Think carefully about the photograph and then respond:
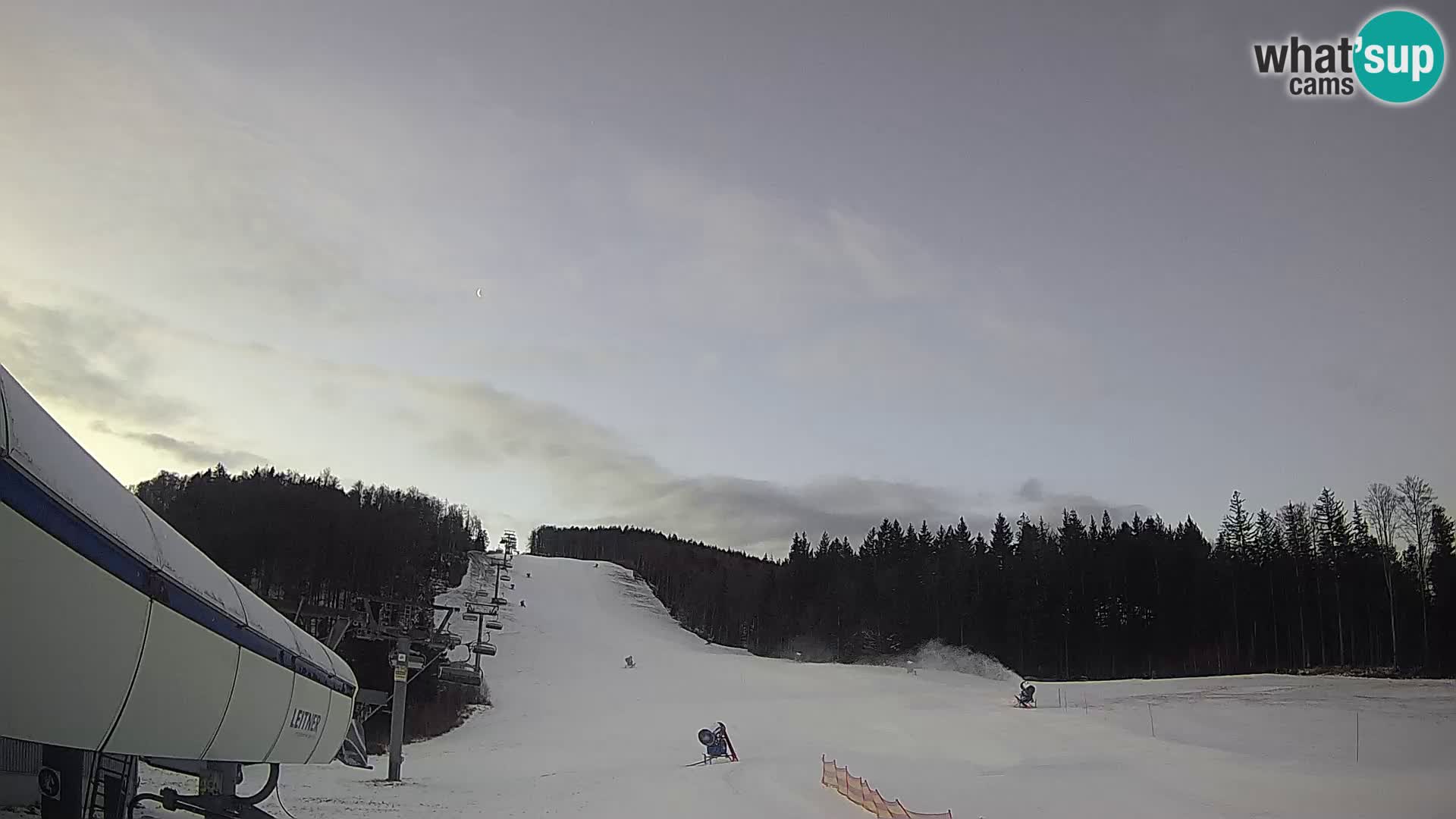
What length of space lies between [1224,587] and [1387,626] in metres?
13.4

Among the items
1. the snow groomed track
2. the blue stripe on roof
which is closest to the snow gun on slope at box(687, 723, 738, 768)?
the snow groomed track

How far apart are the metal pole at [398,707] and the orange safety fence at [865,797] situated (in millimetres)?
10275

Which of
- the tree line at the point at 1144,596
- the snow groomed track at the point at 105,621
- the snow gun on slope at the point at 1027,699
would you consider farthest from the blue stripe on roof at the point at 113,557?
the tree line at the point at 1144,596

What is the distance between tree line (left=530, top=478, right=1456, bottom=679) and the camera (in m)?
44.9

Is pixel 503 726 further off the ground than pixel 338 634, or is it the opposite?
pixel 338 634

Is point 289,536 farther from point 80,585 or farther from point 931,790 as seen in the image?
point 80,585

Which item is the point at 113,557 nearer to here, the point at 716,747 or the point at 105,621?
the point at 105,621

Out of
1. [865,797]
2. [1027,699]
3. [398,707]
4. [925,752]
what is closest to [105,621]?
[865,797]

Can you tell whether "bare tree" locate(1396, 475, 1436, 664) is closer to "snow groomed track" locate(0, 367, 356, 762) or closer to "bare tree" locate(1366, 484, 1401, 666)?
"bare tree" locate(1366, 484, 1401, 666)

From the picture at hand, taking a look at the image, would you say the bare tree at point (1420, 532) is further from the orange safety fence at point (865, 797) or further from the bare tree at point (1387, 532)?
the orange safety fence at point (865, 797)

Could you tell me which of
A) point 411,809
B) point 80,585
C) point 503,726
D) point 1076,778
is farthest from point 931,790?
point 503,726

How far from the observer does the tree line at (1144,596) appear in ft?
147

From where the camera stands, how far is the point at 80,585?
6.85 m

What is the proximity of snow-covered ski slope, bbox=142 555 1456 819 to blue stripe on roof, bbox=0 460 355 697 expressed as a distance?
292 inches
